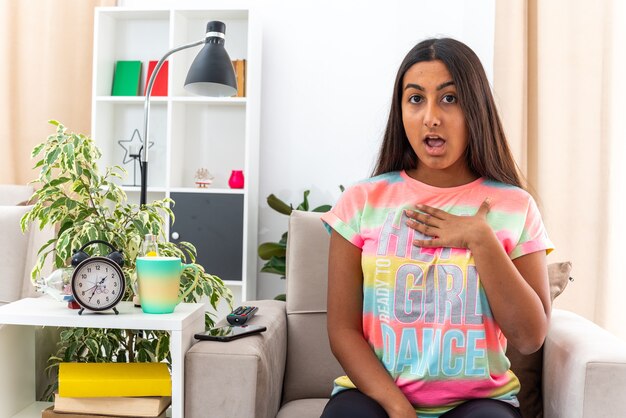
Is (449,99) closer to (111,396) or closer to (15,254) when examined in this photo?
(111,396)

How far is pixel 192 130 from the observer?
352cm

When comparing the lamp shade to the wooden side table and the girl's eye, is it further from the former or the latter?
the girl's eye

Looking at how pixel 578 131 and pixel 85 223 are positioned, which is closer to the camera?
pixel 85 223

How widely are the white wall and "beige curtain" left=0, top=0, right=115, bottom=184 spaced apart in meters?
0.61

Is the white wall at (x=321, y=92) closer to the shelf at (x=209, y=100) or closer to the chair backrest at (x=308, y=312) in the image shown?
the shelf at (x=209, y=100)

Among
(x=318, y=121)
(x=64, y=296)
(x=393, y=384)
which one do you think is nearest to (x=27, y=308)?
(x=64, y=296)

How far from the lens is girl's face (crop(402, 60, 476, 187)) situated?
1.34 meters

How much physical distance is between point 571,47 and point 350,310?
6.57ft

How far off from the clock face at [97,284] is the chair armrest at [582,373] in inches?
39.2

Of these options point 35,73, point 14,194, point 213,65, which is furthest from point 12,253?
point 35,73

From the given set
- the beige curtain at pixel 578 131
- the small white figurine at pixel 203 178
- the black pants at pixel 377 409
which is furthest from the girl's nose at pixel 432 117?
the small white figurine at pixel 203 178

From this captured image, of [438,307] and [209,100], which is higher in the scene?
[209,100]

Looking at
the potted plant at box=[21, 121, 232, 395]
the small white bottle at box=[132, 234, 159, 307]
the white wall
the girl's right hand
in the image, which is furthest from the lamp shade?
the white wall

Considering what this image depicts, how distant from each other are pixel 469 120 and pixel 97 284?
0.89m
